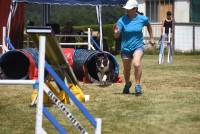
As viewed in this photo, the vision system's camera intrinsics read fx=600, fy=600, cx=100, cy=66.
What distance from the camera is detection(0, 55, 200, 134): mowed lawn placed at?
26.2ft

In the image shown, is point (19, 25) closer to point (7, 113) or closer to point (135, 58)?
point (135, 58)

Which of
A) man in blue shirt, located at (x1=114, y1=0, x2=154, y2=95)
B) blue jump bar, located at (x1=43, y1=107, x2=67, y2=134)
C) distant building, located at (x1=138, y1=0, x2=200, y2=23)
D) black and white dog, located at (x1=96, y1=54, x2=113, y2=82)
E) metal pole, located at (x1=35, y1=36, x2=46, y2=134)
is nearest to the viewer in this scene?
metal pole, located at (x1=35, y1=36, x2=46, y2=134)

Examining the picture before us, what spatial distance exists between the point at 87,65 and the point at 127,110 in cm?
500

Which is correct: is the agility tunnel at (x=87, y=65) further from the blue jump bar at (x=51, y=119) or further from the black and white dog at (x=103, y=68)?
the blue jump bar at (x=51, y=119)

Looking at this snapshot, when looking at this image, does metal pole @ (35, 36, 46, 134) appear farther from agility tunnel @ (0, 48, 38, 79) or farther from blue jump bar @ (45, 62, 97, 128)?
Result: agility tunnel @ (0, 48, 38, 79)

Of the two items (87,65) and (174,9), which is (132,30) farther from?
(174,9)

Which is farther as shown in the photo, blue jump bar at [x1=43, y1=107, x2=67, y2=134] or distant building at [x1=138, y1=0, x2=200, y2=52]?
distant building at [x1=138, y1=0, x2=200, y2=52]

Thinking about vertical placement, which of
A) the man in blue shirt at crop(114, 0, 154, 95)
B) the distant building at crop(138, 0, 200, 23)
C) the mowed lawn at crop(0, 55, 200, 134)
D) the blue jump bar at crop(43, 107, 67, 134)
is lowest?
the mowed lawn at crop(0, 55, 200, 134)

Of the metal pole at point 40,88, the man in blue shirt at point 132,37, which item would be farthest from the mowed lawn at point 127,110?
the metal pole at point 40,88

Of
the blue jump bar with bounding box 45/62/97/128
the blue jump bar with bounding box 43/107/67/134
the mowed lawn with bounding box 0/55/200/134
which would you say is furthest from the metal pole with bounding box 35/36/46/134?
the mowed lawn with bounding box 0/55/200/134

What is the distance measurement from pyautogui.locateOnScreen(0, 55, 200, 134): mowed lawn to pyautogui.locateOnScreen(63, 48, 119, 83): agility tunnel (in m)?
0.77

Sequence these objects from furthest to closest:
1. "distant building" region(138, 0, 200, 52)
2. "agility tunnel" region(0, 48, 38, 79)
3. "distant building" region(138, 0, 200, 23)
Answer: "distant building" region(138, 0, 200, 23)
"distant building" region(138, 0, 200, 52)
"agility tunnel" region(0, 48, 38, 79)

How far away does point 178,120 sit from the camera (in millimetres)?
8562

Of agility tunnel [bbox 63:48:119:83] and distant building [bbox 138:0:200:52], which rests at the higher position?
distant building [bbox 138:0:200:52]
